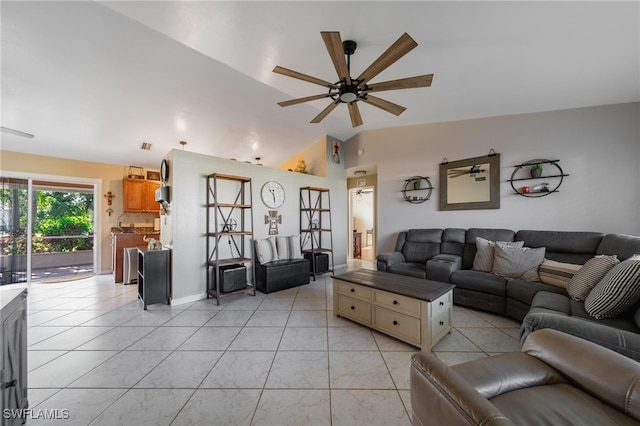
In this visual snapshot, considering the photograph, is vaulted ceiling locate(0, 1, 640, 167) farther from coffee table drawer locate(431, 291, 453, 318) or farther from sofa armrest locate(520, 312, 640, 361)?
coffee table drawer locate(431, 291, 453, 318)

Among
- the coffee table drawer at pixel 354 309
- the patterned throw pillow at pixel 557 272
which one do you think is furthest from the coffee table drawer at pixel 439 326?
the patterned throw pillow at pixel 557 272

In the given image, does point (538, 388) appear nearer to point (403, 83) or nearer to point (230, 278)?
point (403, 83)

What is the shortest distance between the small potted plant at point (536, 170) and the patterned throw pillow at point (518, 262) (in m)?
1.18

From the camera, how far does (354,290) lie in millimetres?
2588

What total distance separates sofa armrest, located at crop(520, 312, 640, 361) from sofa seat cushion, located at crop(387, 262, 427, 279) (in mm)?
1874

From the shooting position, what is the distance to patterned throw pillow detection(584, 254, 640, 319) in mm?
1593

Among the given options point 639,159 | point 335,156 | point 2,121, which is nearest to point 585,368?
point 639,159

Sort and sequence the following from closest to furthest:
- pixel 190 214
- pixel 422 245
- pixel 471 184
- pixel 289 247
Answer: pixel 190 214, pixel 471 184, pixel 422 245, pixel 289 247

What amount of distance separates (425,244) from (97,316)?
4.91 metres

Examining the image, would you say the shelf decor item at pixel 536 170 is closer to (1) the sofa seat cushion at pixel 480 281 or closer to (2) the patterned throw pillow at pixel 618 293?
(1) the sofa seat cushion at pixel 480 281

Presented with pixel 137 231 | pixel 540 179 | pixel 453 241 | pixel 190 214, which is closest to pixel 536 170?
pixel 540 179

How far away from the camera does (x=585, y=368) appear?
1.02 meters

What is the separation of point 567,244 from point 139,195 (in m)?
7.87

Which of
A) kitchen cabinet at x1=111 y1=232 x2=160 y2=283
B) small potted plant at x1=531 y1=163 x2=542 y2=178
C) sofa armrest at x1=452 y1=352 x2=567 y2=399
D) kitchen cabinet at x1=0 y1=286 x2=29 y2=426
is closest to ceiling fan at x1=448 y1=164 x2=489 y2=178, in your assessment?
small potted plant at x1=531 y1=163 x2=542 y2=178
